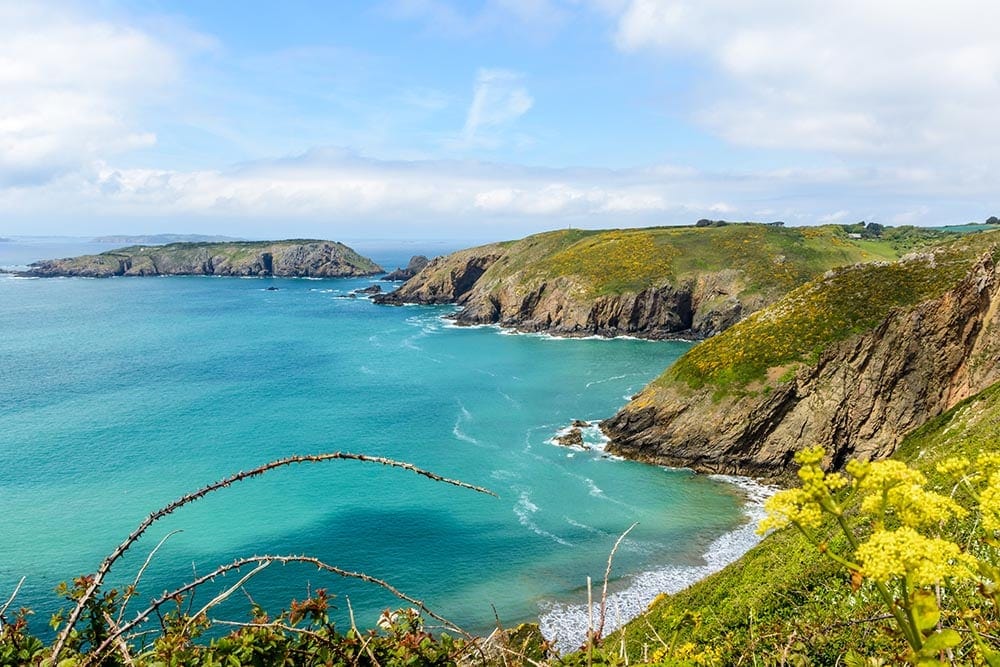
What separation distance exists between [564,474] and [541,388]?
83.4 feet

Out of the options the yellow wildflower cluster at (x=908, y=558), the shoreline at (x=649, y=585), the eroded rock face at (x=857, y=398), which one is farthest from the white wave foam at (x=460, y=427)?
the yellow wildflower cluster at (x=908, y=558)

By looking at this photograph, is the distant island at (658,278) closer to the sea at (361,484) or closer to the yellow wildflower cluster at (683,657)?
the sea at (361,484)

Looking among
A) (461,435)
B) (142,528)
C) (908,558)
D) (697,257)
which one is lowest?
(461,435)

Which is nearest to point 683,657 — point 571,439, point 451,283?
point 571,439

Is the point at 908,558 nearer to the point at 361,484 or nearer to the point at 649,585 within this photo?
the point at 649,585

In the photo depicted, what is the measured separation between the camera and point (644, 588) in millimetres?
34062

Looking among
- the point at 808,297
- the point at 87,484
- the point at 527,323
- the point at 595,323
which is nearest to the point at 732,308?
the point at 595,323

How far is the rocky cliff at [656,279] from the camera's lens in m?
111

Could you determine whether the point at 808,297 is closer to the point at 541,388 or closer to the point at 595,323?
the point at 541,388

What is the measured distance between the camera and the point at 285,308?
5837 inches

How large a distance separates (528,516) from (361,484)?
48.0 feet

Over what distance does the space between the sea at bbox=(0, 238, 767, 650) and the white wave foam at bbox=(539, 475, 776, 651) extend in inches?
6.7

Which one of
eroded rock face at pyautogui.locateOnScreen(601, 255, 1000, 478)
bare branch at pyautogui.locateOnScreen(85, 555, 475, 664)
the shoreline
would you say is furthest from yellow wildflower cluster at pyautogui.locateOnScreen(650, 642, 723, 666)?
eroded rock face at pyautogui.locateOnScreen(601, 255, 1000, 478)

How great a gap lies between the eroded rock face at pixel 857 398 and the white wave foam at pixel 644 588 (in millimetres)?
7845
